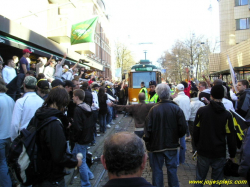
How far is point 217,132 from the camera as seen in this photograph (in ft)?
12.0

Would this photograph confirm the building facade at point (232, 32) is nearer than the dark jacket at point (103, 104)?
No

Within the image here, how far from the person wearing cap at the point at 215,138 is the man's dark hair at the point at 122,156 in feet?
8.01

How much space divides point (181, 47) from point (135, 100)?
95.6 ft

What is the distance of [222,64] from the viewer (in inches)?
1208

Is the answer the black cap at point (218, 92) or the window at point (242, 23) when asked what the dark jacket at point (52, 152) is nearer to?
the black cap at point (218, 92)

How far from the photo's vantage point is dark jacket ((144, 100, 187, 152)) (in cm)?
399

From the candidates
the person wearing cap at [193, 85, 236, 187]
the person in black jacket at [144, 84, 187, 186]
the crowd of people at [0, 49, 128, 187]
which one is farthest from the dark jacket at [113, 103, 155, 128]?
the person wearing cap at [193, 85, 236, 187]

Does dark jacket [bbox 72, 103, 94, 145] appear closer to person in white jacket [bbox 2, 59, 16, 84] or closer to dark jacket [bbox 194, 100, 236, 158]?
dark jacket [bbox 194, 100, 236, 158]

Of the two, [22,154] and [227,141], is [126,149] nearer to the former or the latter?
[22,154]

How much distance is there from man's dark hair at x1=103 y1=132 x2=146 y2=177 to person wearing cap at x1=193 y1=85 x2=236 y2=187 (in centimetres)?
244

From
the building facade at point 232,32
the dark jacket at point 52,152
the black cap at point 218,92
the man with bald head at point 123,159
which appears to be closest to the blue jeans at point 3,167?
the dark jacket at point 52,152

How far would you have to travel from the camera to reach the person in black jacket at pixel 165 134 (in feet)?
13.1

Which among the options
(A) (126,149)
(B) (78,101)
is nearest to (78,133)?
(B) (78,101)

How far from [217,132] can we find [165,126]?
2.67 ft
